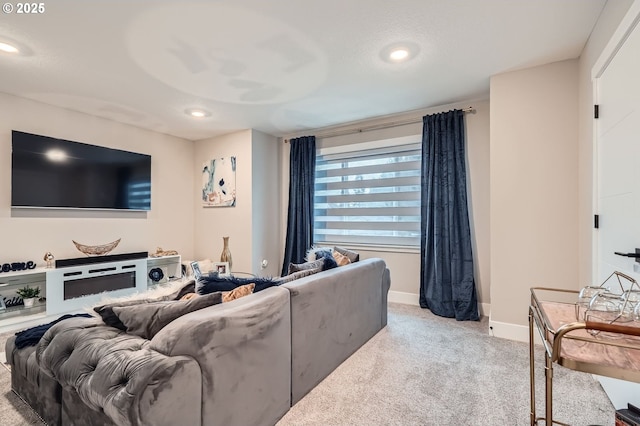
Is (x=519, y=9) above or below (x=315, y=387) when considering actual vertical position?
above

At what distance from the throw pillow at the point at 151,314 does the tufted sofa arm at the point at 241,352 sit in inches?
3.6

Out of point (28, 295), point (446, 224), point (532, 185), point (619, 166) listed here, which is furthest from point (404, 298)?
point (28, 295)

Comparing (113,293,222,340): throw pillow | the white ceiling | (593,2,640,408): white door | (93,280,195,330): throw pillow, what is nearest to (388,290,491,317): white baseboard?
(593,2,640,408): white door

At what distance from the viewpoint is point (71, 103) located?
11.5 ft

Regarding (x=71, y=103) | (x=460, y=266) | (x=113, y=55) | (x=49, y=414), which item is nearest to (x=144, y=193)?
(x=71, y=103)

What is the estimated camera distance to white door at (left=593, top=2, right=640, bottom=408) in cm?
156

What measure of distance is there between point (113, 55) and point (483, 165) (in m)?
3.73

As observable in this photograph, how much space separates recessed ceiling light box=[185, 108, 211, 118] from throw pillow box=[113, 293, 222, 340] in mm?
2880

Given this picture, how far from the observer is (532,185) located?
2.71 m

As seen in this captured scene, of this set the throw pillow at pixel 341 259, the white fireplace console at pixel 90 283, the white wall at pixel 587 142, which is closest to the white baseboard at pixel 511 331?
the white wall at pixel 587 142

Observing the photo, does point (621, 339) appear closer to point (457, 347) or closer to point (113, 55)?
point (457, 347)

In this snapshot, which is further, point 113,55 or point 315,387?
point 113,55

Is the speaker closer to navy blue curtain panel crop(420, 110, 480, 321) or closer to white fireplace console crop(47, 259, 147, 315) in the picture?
white fireplace console crop(47, 259, 147, 315)

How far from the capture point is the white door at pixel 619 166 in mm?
1557
